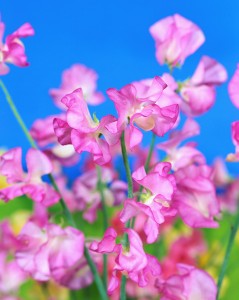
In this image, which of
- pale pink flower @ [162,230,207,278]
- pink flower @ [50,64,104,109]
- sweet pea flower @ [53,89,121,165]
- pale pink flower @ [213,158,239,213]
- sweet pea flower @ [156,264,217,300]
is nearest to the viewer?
sweet pea flower @ [53,89,121,165]

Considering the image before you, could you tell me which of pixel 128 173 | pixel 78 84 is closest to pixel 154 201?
pixel 128 173

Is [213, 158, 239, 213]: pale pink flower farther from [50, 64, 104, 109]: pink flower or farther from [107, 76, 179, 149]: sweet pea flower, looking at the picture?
[107, 76, 179, 149]: sweet pea flower

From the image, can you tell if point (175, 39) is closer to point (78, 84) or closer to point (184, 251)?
point (78, 84)

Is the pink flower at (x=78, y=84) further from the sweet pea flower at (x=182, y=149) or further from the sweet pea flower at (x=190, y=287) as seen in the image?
the sweet pea flower at (x=190, y=287)

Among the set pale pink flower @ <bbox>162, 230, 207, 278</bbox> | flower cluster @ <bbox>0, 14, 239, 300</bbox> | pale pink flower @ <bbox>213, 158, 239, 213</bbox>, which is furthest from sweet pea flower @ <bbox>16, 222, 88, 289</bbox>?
pale pink flower @ <bbox>213, 158, 239, 213</bbox>

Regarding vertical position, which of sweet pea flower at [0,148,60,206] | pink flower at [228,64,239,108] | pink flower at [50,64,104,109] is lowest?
sweet pea flower at [0,148,60,206]

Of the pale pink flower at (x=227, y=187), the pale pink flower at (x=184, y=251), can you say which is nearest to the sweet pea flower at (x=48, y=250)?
the pale pink flower at (x=184, y=251)
